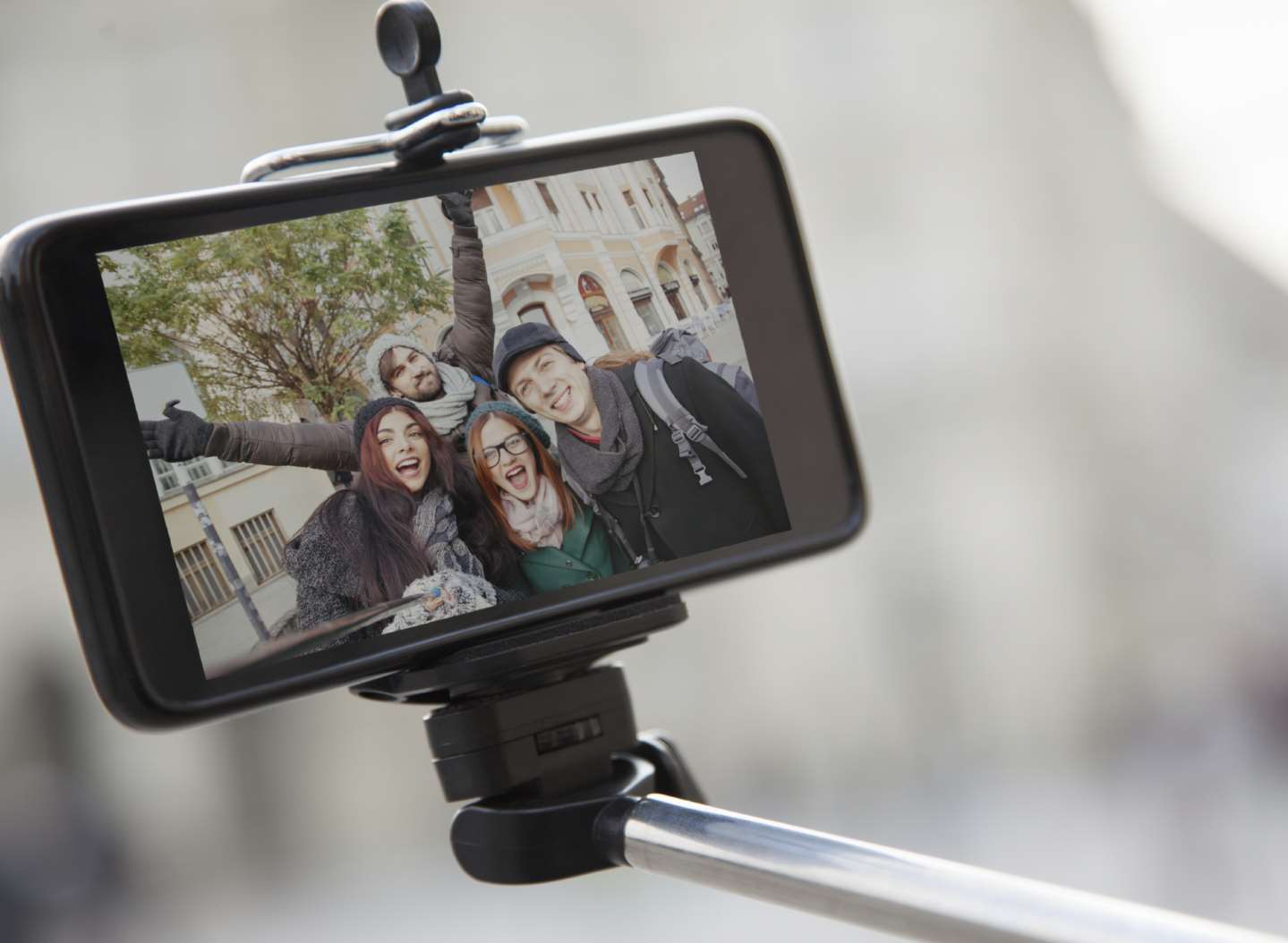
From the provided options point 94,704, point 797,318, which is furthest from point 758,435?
point 94,704

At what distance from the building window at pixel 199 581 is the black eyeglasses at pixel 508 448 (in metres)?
0.08

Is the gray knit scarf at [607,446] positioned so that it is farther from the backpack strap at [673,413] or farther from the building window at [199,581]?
the building window at [199,581]

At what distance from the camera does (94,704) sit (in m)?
1.99

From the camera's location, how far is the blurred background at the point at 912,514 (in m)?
1.93

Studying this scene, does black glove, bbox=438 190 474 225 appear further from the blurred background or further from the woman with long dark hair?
the blurred background

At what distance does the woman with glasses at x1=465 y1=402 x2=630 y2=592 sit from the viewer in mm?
358

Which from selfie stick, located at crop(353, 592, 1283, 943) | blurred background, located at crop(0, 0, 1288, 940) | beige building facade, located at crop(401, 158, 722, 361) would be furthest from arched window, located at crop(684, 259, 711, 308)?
blurred background, located at crop(0, 0, 1288, 940)

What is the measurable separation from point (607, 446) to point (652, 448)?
0.02 metres

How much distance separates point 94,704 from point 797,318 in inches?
75.3

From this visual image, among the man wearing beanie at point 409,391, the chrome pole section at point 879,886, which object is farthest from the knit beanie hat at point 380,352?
the chrome pole section at point 879,886

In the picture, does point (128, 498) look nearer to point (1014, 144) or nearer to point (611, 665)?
point (611, 665)

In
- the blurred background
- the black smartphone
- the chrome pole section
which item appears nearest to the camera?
the chrome pole section

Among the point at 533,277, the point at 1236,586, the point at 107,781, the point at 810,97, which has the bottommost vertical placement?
the point at 1236,586

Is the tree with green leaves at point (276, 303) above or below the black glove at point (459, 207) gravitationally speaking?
below
